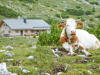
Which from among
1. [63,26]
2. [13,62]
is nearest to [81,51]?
[63,26]

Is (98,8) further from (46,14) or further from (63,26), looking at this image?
(63,26)

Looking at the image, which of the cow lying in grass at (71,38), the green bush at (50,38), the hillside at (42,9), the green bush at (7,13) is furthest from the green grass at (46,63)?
the green bush at (7,13)

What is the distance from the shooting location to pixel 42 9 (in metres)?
128

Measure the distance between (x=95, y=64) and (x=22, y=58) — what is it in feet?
8.20

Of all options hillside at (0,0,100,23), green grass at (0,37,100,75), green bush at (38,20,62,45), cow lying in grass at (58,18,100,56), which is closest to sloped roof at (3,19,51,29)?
hillside at (0,0,100,23)

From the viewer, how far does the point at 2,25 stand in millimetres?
84500

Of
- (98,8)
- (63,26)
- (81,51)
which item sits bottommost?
(98,8)

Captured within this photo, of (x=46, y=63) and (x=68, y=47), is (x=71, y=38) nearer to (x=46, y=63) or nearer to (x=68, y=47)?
(x=68, y=47)

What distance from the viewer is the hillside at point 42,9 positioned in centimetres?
11388

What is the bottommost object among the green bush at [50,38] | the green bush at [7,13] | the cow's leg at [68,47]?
the green bush at [7,13]

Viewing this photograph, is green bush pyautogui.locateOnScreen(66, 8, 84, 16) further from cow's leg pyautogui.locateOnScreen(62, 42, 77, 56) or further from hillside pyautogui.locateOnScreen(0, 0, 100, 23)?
cow's leg pyautogui.locateOnScreen(62, 42, 77, 56)

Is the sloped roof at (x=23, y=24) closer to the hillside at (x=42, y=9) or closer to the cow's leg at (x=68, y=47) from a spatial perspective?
the hillside at (x=42, y=9)

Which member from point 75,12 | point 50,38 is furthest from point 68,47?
point 75,12

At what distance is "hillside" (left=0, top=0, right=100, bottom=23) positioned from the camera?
113875mm
